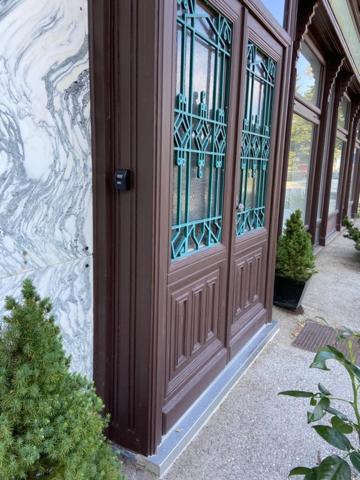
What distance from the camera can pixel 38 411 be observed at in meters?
0.89

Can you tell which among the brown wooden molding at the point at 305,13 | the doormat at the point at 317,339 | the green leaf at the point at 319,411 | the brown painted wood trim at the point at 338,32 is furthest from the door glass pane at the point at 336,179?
the green leaf at the point at 319,411

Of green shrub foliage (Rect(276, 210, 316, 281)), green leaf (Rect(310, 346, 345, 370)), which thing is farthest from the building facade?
green shrub foliage (Rect(276, 210, 316, 281))

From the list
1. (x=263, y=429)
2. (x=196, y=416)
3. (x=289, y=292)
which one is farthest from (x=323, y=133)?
(x=196, y=416)

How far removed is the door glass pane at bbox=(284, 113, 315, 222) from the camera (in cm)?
502

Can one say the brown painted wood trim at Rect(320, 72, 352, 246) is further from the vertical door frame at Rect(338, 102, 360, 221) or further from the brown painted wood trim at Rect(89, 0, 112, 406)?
the brown painted wood trim at Rect(89, 0, 112, 406)

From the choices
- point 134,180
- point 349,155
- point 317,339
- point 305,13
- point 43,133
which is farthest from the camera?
point 349,155

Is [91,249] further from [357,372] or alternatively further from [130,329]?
[357,372]

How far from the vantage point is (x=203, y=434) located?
2008mm

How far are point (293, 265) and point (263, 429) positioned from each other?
1995mm

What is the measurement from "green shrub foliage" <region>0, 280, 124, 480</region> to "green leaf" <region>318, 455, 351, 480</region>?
63cm

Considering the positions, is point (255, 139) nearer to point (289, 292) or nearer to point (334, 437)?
point (289, 292)

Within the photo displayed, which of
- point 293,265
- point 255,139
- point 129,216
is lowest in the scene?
point 293,265

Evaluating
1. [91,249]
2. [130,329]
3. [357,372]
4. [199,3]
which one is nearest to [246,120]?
[199,3]

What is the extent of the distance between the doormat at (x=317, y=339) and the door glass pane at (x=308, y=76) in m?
2.92
